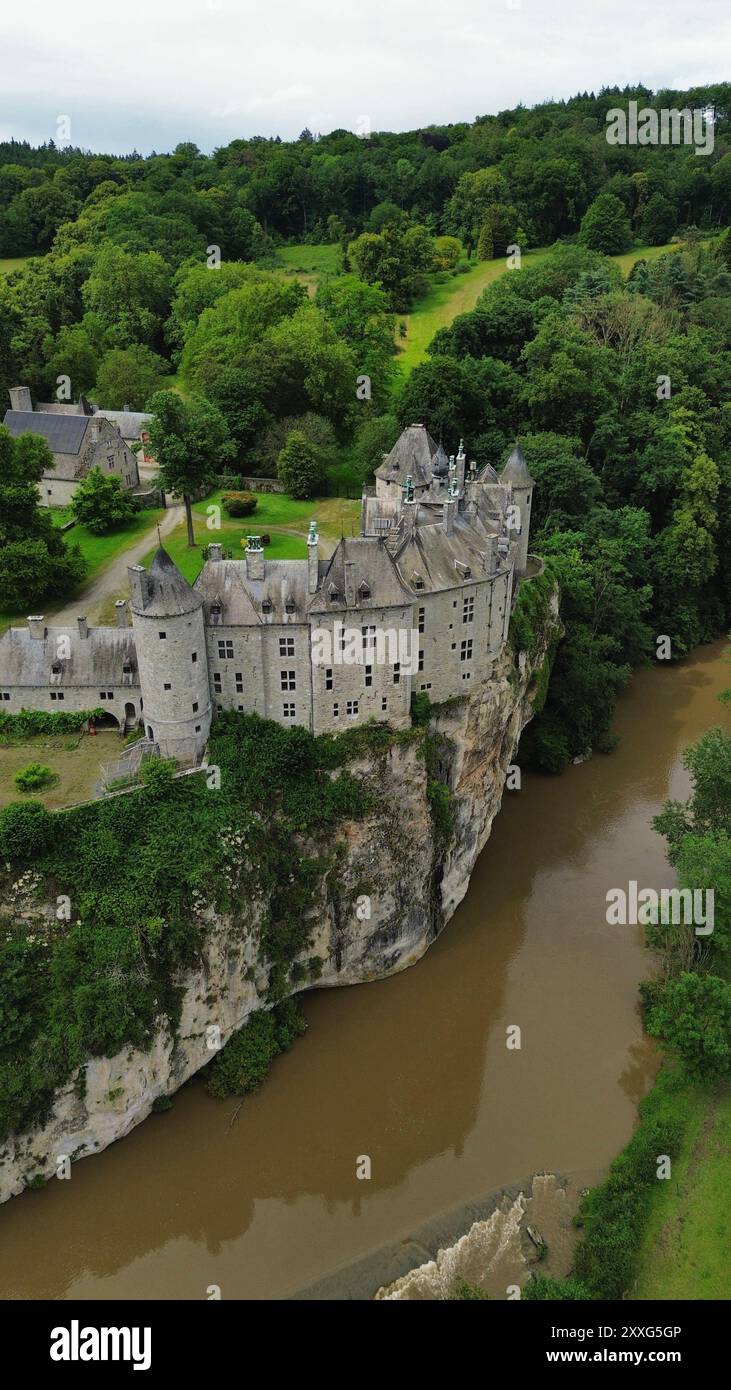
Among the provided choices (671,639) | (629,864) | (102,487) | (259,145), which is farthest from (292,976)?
(259,145)

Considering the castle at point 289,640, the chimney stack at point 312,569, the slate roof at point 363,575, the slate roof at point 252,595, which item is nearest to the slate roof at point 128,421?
the castle at point 289,640

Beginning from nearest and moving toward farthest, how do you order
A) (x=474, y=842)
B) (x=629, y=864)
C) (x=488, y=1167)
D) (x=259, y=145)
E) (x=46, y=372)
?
(x=488, y=1167) → (x=474, y=842) → (x=629, y=864) → (x=46, y=372) → (x=259, y=145)

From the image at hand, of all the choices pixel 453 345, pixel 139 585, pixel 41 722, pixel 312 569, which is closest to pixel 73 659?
pixel 41 722

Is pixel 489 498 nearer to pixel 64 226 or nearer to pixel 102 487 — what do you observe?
pixel 102 487

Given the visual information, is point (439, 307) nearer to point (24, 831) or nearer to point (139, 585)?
point (139, 585)

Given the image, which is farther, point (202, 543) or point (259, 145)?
point (259, 145)

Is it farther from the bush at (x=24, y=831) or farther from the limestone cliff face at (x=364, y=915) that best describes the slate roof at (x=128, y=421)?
the bush at (x=24, y=831)
